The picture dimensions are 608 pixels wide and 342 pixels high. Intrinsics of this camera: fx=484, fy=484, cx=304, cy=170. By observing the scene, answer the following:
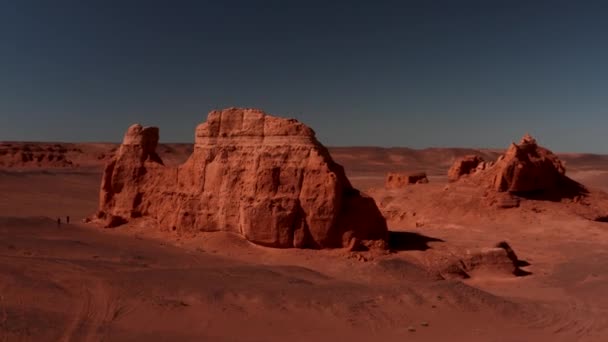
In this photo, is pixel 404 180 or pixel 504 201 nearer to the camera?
pixel 504 201

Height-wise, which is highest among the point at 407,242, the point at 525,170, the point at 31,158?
the point at 525,170

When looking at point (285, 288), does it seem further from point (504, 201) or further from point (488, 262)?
point (504, 201)

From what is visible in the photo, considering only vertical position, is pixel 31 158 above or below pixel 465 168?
below

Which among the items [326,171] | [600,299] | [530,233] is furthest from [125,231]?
[530,233]

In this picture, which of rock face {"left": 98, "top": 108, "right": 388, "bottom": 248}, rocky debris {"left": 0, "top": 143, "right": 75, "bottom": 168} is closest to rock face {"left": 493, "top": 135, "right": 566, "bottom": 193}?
rock face {"left": 98, "top": 108, "right": 388, "bottom": 248}

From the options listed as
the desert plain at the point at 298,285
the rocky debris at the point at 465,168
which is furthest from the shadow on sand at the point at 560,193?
the rocky debris at the point at 465,168

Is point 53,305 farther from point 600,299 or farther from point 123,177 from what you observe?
point 600,299

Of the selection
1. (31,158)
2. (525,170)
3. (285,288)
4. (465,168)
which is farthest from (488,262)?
(31,158)

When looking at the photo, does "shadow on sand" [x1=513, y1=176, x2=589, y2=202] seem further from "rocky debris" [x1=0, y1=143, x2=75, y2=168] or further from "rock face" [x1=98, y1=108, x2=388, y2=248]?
"rocky debris" [x1=0, y1=143, x2=75, y2=168]
